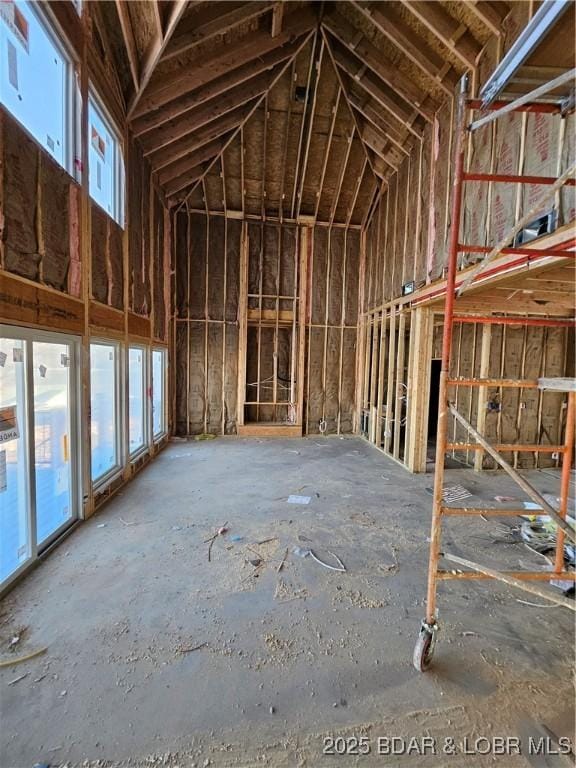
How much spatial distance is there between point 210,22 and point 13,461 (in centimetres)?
579

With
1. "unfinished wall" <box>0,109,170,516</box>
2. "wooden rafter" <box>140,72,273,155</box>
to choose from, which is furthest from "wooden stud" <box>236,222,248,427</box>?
"unfinished wall" <box>0,109,170,516</box>

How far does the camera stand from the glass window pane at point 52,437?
3.24 m

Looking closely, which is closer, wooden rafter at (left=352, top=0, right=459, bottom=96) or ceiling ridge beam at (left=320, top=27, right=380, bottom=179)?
wooden rafter at (left=352, top=0, right=459, bottom=96)

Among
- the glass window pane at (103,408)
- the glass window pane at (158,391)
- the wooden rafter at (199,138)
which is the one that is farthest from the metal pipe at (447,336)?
the glass window pane at (158,391)

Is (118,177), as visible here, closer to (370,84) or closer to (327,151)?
(370,84)

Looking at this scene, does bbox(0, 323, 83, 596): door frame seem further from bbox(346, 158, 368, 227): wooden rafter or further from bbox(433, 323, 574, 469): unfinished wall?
bbox(346, 158, 368, 227): wooden rafter

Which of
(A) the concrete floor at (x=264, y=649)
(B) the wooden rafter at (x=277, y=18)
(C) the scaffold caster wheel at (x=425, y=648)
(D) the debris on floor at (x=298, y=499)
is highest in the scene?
(B) the wooden rafter at (x=277, y=18)

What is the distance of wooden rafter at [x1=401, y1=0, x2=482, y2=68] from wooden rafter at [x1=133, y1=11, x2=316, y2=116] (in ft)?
5.81

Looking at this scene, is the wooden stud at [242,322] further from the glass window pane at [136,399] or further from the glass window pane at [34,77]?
the glass window pane at [34,77]

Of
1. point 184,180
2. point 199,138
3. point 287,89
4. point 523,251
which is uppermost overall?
point 287,89

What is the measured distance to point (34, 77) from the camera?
305 centimetres

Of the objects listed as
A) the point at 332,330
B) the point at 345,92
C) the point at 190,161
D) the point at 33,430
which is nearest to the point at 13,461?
the point at 33,430

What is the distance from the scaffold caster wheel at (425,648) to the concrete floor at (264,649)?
0.05 m

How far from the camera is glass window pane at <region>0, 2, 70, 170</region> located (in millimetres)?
2709
